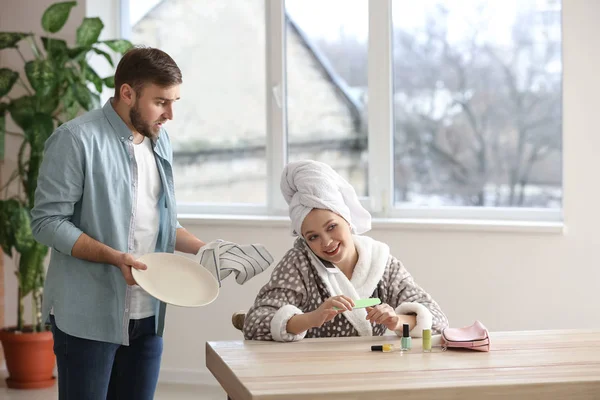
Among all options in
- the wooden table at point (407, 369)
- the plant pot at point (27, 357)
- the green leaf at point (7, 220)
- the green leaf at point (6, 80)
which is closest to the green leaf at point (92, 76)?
the green leaf at point (6, 80)

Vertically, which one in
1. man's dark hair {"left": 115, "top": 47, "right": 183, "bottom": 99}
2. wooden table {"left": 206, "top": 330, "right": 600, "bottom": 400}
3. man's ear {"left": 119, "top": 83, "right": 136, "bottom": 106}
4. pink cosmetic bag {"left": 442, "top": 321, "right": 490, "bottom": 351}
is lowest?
wooden table {"left": 206, "top": 330, "right": 600, "bottom": 400}

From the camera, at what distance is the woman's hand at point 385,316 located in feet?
6.93

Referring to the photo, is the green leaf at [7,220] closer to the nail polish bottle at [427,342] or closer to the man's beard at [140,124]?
the man's beard at [140,124]

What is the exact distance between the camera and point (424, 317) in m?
2.18

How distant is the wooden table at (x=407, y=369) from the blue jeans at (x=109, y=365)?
34 centimetres

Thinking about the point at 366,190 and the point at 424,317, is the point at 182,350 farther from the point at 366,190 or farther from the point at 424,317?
the point at 424,317

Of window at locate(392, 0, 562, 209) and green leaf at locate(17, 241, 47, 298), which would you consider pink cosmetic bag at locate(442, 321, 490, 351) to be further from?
green leaf at locate(17, 241, 47, 298)

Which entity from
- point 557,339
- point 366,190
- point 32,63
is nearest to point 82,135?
point 557,339

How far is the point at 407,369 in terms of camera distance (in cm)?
183

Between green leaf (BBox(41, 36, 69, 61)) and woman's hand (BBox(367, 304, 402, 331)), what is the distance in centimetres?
242

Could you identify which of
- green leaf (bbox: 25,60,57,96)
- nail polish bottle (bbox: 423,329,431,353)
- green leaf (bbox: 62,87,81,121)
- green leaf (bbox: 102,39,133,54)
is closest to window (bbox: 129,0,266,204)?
green leaf (bbox: 102,39,133,54)

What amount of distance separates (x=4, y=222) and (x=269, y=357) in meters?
2.42

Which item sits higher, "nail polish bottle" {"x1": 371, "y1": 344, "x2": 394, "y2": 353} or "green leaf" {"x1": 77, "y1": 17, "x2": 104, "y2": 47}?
"green leaf" {"x1": 77, "y1": 17, "x2": 104, "y2": 47}

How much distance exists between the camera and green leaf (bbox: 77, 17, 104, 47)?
395 centimetres
